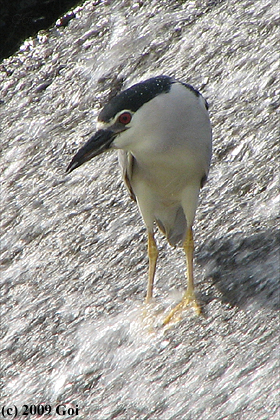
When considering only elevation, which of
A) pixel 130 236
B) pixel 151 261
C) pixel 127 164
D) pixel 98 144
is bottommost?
pixel 130 236

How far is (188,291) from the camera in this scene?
4402 mm

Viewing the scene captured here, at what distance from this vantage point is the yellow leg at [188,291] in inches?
171

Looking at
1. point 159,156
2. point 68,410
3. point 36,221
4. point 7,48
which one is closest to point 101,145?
point 159,156

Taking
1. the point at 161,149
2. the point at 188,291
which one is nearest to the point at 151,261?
the point at 188,291

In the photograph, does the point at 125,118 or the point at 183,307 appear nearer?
the point at 125,118

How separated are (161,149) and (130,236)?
1.20 meters

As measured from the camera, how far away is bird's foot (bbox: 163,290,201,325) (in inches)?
170

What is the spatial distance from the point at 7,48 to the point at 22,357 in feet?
13.3

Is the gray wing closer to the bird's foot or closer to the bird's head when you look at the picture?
the bird's head

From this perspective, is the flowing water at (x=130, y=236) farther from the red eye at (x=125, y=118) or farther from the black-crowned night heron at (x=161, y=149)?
the red eye at (x=125, y=118)

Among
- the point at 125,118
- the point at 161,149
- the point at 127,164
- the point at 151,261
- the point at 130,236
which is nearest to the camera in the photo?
the point at 125,118

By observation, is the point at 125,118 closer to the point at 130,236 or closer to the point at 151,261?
the point at 151,261

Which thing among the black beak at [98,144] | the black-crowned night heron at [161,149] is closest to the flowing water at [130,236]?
the black-crowned night heron at [161,149]

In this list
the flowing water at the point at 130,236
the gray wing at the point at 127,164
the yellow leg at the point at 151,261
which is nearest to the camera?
the flowing water at the point at 130,236
